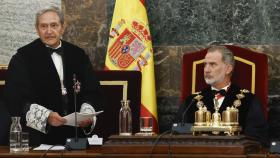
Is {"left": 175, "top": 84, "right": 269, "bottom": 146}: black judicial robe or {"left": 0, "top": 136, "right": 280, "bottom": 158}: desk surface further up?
{"left": 175, "top": 84, "right": 269, "bottom": 146}: black judicial robe

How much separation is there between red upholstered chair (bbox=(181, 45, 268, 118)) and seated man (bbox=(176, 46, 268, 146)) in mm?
226

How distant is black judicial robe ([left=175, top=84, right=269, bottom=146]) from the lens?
7.10 m

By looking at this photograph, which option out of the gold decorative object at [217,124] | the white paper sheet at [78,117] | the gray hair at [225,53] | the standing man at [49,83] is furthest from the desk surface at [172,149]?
the gray hair at [225,53]

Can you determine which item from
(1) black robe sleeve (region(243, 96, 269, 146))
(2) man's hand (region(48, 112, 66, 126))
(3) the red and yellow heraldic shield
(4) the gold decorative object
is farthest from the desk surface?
(3) the red and yellow heraldic shield

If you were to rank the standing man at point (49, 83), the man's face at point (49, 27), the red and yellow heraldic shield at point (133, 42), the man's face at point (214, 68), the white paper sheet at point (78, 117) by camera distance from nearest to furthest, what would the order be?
the white paper sheet at point (78, 117), the standing man at point (49, 83), the man's face at point (49, 27), the man's face at point (214, 68), the red and yellow heraldic shield at point (133, 42)

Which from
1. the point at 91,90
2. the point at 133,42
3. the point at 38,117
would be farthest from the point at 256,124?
the point at 38,117

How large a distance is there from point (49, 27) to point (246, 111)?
1871 millimetres

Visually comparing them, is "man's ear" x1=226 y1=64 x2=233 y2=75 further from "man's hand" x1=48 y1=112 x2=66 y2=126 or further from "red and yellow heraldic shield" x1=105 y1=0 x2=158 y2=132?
"man's hand" x1=48 y1=112 x2=66 y2=126

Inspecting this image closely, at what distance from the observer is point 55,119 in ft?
21.3

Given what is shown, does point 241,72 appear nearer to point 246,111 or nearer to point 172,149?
point 246,111

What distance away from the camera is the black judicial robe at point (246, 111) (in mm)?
7102

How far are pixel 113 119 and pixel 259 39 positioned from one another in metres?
1.78

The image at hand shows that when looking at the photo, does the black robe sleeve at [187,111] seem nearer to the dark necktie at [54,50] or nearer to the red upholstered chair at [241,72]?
the red upholstered chair at [241,72]

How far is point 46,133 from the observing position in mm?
6766
